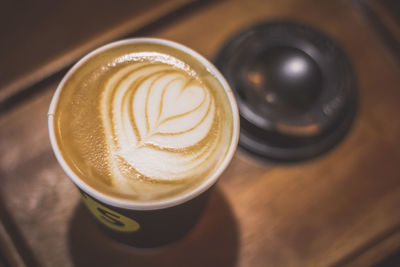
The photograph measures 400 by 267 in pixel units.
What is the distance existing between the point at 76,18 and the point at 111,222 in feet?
1.76

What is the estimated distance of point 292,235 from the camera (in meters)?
0.71

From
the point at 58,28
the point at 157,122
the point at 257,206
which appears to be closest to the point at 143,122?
the point at 157,122

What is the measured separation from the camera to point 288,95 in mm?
765

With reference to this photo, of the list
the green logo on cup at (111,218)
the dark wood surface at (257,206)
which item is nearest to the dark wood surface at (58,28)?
the dark wood surface at (257,206)

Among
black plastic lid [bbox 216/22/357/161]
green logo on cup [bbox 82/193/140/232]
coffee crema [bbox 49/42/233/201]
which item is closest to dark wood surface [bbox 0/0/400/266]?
black plastic lid [bbox 216/22/357/161]

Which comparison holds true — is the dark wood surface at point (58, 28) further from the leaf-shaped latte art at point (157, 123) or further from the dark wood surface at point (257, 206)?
the leaf-shaped latte art at point (157, 123)

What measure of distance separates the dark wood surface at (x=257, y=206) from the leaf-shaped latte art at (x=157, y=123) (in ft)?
0.79

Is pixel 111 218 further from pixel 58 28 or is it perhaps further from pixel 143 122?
pixel 58 28

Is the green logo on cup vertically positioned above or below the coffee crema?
below

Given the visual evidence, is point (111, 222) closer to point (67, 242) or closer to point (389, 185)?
point (67, 242)

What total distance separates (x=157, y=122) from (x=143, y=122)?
20 mm

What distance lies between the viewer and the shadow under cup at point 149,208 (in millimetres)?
468

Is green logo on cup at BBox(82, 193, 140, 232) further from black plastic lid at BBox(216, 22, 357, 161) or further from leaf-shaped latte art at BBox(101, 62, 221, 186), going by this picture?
black plastic lid at BBox(216, 22, 357, 161)

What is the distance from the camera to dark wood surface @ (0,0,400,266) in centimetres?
68
